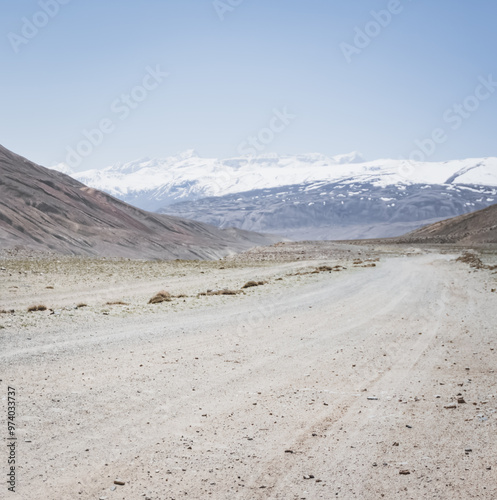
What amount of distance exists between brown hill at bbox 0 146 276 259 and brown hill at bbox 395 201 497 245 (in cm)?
5340

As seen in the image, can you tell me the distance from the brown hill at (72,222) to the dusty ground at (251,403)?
6159 cm

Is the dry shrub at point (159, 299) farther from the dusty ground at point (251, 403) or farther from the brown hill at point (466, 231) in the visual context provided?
the brown hill at point (466, 231)

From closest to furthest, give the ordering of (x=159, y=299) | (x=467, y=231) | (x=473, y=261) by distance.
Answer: (x=159, y=299)
(x=473, y=261)
(x=467, y=231)

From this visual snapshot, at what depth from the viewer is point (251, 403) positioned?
7.69 meters

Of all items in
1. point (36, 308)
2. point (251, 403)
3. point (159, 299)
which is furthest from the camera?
point (159, 299)

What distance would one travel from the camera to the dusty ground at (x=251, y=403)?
5336 millimetres

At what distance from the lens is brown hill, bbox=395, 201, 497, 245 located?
101125 millimetres

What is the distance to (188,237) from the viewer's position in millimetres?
139125

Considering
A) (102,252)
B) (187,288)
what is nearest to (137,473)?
(187,288)

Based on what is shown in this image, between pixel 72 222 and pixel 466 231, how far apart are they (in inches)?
3527

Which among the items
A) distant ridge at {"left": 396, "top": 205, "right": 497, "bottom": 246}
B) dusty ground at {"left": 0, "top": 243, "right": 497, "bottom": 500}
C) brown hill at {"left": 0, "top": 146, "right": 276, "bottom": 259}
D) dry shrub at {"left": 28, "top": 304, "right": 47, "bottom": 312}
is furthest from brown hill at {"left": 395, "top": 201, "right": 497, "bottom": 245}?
dry shrub at {"left": 28, "top": 304, "right": 47, "bottom": 312}

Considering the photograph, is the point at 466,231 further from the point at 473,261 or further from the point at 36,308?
the point at 36,308

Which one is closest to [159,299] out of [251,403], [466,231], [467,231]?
[251,403]

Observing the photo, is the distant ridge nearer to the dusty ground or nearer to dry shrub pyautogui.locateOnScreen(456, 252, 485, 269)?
dry shrub pyautogui.locateOnScreen(456, 252, 485, 269)
